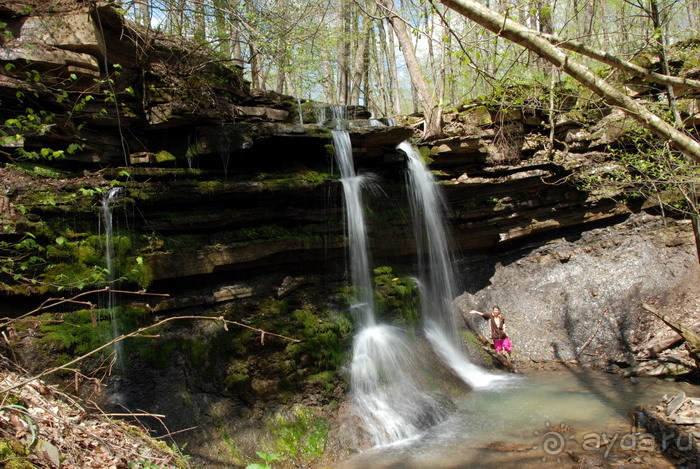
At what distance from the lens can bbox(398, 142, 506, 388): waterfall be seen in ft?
31.7

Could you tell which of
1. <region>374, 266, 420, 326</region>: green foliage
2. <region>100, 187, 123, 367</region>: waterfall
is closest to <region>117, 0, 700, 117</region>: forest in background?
<region>100, 187, 123, 367</region>: waterfall

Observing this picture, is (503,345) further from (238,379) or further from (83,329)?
(83,329)

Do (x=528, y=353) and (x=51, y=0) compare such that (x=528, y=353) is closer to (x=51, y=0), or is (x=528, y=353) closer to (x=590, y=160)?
(x=590, y=160)

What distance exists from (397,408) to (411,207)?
4.82 m

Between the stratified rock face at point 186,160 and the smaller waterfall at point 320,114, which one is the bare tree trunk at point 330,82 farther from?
the stratified rock face at point 186,160

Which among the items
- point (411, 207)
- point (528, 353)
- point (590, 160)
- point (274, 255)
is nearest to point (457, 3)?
point (274, 255)

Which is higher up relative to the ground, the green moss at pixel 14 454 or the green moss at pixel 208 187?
the green moss at pixel 208 187

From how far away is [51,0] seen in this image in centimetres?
634

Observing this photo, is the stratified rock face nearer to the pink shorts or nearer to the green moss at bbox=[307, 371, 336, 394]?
the green moss at bbox=[307, 371, 336, 394]

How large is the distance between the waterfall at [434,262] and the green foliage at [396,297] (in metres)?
0.62

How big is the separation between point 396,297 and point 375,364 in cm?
184

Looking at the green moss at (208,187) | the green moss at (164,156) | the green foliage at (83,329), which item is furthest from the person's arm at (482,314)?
the green moss at (164,156)

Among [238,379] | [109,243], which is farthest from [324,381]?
[109,243]

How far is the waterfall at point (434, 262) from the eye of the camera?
9664mm
